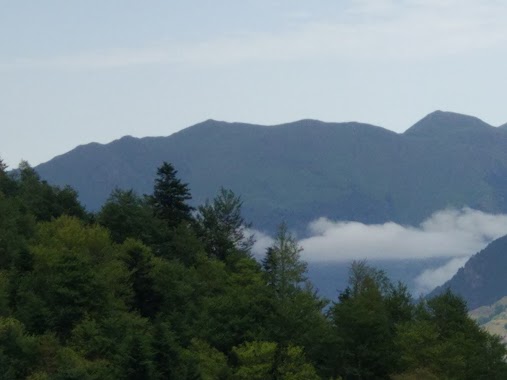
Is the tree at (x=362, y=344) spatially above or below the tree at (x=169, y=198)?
below

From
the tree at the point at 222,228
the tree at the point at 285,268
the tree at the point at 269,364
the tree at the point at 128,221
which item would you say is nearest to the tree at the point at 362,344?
the tree at the point at 269,364

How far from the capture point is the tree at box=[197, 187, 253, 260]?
490 feet

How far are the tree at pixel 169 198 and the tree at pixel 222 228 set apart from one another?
7.87 metres

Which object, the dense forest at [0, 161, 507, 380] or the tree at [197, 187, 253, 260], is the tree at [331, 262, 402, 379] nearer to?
the dense forest at [0, 161, 507, 380]

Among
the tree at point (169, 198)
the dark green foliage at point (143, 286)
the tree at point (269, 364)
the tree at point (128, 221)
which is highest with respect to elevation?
the tree at point (169, 198)

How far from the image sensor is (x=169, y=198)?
465 feet

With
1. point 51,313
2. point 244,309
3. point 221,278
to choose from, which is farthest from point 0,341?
point 221,278

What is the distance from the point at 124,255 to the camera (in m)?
107

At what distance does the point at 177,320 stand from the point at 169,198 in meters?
46.8

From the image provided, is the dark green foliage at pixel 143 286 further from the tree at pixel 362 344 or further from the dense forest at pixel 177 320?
the tree at pixel 362 344

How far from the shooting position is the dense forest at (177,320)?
255ft

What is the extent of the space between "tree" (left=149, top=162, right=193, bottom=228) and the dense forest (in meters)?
10.4

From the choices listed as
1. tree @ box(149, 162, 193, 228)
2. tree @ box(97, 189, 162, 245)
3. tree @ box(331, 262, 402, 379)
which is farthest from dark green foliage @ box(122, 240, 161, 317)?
tree @ box(149, 162, 193, 228)

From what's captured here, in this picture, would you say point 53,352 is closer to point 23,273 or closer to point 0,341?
point 0,341
